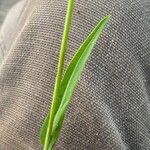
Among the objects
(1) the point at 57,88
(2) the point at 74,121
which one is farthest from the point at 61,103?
(2) the point at 74,121

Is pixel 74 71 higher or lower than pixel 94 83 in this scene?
higher

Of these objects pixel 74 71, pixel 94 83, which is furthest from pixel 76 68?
pixel 94 83

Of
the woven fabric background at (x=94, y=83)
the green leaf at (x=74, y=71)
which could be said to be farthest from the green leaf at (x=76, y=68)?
the woven fabric background at (x=94, y=83)

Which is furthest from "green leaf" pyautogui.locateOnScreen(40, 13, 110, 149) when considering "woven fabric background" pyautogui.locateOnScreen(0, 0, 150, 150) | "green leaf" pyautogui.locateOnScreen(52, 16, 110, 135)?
"woven fabric background" pyautogui.locateOnScreen(0, 0, 150, 150)

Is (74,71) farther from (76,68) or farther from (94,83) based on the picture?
(94,83)

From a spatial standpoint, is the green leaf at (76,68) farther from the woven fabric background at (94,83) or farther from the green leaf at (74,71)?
the woven fabric background at (94,83)

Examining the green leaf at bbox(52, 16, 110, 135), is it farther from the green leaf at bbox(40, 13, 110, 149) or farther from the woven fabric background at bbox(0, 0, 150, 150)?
the woven fabric background at bbox(0, 0, 150, 150)

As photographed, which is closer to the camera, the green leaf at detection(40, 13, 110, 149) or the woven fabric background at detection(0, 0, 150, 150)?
the green leaf at detection(40, 13, 110, 149)

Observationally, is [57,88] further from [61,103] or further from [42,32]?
[42,32]
